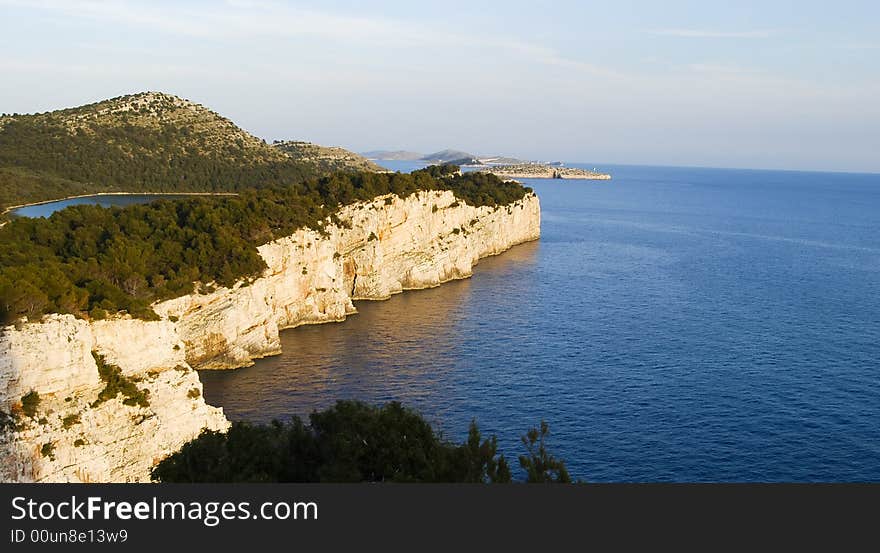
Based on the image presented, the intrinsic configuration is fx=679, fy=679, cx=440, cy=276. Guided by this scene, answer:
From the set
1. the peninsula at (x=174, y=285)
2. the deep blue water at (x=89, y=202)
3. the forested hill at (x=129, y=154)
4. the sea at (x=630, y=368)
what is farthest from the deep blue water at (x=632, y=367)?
the forested hill at (x=129, y=154)

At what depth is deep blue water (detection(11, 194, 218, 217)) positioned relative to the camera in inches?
3907

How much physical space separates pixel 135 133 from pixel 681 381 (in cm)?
15046

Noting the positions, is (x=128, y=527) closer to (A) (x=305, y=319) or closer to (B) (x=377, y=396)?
(B) (x=377, y=396)

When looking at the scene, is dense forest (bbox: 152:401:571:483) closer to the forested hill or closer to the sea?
the sea

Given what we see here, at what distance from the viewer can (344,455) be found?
23.2m

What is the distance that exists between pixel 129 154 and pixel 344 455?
149 meters

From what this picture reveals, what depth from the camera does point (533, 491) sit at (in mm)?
11844

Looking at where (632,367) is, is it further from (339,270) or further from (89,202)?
(89,202)

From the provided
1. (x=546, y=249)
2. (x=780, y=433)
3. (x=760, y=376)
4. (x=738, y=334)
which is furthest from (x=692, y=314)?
(x=546, y=249)

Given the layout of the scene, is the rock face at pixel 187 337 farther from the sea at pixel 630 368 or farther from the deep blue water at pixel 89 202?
the deep blue water at pixel 89 202

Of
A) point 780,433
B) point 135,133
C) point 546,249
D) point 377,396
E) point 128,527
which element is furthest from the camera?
point 135,133

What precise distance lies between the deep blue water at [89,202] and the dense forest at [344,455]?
79.0 metres

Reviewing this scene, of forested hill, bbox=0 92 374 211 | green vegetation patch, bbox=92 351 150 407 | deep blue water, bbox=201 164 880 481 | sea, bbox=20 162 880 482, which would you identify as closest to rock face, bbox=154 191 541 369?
sea, bbox=20 162 880 482

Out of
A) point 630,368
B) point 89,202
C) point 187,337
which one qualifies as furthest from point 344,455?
point 89,202
